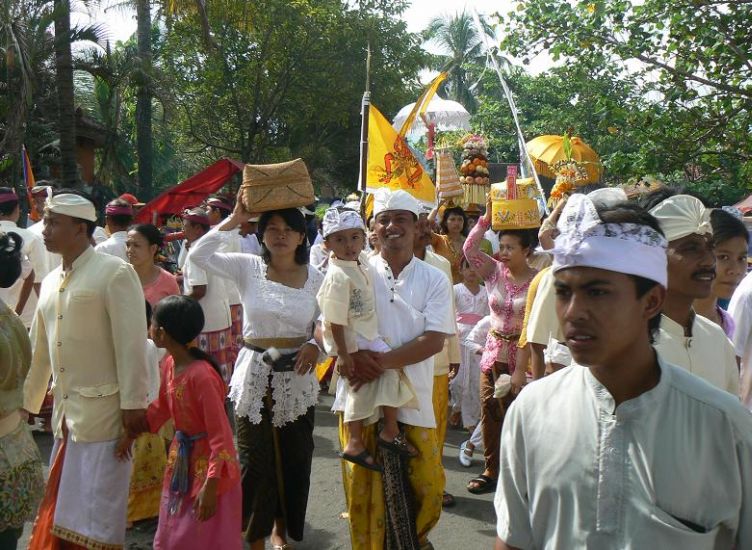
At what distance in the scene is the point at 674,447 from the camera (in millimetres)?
1845

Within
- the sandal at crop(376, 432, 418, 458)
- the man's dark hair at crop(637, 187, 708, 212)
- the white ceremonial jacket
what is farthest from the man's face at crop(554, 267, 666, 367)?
the white ceremonial jacket

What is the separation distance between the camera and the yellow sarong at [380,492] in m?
4.39

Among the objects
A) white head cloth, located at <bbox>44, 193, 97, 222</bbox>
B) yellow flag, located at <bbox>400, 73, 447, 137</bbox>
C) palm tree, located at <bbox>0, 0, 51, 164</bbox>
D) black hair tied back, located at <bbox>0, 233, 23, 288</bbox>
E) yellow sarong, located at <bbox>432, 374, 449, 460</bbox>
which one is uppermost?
palm tree, located at <bbox>0, 0, 51, 164</bbox>

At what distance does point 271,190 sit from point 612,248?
10.0 ft

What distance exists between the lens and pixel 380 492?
173 inches

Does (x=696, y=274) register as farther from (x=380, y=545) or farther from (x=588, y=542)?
(x=380, y=545)

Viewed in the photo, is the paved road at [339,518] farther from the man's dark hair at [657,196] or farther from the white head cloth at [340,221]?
the man's dark hair at [657,196]

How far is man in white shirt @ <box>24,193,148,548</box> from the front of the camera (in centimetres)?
427

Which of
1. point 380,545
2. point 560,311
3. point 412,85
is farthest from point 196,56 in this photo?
point 560,311

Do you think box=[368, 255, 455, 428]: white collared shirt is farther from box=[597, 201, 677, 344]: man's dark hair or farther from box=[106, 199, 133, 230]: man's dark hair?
box=[106, 199, 133, 230]: man's dark hair

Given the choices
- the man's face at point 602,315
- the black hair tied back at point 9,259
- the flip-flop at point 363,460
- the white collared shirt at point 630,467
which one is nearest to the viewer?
the white collared shirt at point 630,467

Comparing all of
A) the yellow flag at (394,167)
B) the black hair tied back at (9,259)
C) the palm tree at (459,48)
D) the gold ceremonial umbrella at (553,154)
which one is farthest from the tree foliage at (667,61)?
the palm tree at (459,48)

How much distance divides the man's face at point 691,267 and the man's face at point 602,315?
1060mm

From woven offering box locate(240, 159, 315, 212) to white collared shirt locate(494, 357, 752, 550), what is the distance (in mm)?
Result: 2893
